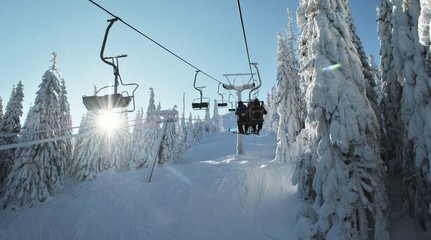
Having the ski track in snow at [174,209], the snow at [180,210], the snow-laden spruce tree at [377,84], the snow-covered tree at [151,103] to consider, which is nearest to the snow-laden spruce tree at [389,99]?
the snow-laden spruce tree at [377,84]

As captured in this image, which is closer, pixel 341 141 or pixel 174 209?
A: pixel 341 141

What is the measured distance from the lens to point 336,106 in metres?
11.9

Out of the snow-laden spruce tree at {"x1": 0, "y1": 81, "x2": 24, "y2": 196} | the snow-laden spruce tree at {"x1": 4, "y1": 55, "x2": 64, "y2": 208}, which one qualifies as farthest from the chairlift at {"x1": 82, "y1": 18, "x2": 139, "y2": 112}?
the snow-laden spruce tree at {"x1": 0, "y1": 81, "x2": 24, "y2": 196}

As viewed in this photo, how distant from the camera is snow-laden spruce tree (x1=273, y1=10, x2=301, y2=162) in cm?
2919

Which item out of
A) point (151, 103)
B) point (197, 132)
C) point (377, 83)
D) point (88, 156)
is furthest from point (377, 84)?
Answer: point (197, 132)

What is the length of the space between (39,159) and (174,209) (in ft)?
47.9

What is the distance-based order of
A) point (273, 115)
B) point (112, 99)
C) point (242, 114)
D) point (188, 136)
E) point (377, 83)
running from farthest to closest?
point (188, 136)
point (273, 115)
point (377, 83)
point (242, 114)
point (112, 99)

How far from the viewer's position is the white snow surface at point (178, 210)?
690 inches

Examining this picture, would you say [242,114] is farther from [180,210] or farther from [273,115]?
[273,115]

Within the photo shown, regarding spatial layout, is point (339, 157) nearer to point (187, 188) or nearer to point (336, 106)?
point (336, 106)

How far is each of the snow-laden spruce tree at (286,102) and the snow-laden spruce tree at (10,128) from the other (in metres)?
28.1

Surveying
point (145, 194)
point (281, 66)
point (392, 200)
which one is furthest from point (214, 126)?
point (392, 200)

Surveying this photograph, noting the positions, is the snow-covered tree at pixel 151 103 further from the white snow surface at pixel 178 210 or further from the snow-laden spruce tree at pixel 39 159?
the white snow surface at pixel 178 210

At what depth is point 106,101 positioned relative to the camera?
8.33 meters
